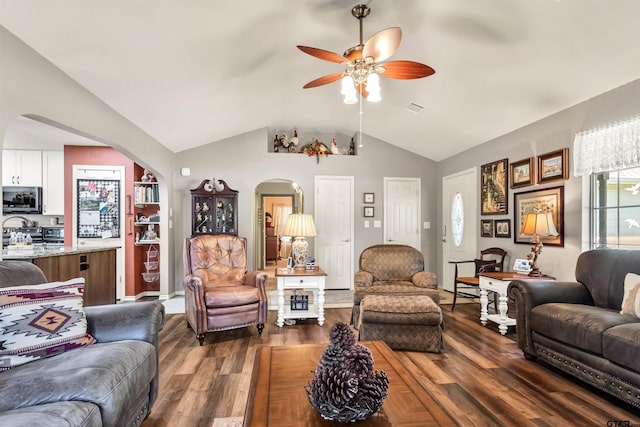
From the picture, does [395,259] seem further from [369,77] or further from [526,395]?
[369,77]

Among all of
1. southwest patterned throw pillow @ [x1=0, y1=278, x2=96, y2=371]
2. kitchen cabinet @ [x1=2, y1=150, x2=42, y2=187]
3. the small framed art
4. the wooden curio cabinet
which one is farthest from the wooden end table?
kitchen cabinet @ [x1=2, y1=150, x2=42, y2=187]

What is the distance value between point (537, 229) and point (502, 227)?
40.2 inches

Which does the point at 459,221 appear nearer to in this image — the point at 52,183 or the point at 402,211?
the point at 402,211

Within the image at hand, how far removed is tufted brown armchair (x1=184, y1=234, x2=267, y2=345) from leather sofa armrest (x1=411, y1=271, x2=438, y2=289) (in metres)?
1.65

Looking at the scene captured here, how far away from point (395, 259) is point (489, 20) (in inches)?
98.8

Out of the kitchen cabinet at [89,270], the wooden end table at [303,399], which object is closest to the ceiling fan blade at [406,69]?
the wooden end table at [303,399]

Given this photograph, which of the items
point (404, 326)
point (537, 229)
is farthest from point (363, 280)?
point (537, 229)

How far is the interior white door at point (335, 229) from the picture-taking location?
5836 millimetres

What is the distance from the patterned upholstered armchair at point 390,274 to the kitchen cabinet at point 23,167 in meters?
5.23

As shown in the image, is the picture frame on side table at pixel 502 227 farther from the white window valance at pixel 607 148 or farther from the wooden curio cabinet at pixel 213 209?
the wooden curio cabinet at pixel 213 209

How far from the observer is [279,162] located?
18.8ft

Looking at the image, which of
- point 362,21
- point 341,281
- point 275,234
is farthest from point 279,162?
point 275,234

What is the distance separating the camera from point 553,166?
12.1ft

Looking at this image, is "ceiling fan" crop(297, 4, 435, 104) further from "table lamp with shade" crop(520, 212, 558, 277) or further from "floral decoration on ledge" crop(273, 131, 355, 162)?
"floral decoration on ledge" crop(273, 131, 355, 162)
